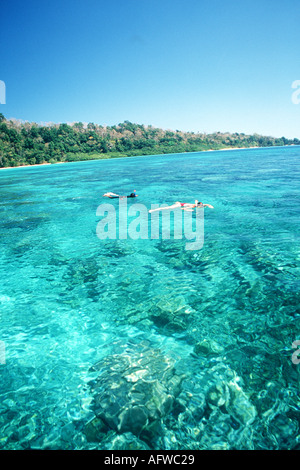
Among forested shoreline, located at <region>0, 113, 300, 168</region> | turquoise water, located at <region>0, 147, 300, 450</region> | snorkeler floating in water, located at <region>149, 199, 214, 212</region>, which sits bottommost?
turquoise water, located at <region>0, 147, 300, 450</region>

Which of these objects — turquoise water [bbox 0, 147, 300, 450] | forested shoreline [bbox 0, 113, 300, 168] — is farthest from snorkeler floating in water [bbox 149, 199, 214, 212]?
forested shoreline [bbox 0, 113, 300, 168]

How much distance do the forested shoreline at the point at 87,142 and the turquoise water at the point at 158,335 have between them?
262 ft

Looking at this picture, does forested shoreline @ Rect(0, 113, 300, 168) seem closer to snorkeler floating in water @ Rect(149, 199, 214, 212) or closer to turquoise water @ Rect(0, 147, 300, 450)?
snorkeler floating in water @ Rect(149, 199, 214, 212)

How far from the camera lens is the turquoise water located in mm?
3354

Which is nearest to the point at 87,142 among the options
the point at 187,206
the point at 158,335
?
the point at 187,206

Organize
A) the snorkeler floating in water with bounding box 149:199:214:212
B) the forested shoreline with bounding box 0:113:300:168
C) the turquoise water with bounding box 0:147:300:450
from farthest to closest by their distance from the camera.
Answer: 1. the forested shoreline with bounding box 0:113:300:168
2. the snorkeler floating in water with bounding box 149:199:214:212
3. the turquoise water with bounding box 0:147:300:450

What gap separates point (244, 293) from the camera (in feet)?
20.4

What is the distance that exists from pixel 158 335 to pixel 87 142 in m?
108

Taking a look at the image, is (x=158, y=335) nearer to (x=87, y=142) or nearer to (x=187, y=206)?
(x=187, y=206)

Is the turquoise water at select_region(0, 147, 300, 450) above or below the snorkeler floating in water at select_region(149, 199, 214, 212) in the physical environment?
below

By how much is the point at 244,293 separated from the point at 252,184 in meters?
18.4

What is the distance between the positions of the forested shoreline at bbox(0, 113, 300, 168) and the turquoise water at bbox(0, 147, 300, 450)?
79.9 meters

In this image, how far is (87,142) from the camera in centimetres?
10150
